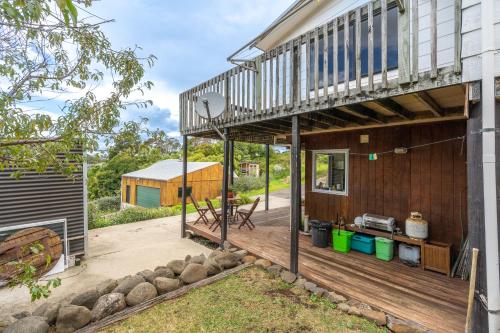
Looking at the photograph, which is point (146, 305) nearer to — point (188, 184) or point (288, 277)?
point (288, 277)

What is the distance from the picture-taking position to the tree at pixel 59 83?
187 centimetres

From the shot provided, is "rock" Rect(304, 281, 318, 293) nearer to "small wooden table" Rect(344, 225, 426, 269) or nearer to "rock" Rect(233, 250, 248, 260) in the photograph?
"rock" Rect(233, 250, 248, 260)

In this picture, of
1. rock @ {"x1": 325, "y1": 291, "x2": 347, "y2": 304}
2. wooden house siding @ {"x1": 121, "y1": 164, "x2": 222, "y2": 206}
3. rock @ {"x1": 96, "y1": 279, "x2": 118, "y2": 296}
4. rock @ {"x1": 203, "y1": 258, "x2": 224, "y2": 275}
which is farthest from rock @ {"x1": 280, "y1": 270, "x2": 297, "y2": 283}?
wooden house siding @ {"x1": 121, "y1": 164, "x2": 222, "y2": 206}

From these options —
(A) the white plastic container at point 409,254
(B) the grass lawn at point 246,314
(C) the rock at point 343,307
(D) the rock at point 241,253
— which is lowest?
(B) the grass lawn at point 246,314

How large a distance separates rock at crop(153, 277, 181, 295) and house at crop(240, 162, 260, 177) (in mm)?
23136

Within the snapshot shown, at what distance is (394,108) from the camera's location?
378 cm

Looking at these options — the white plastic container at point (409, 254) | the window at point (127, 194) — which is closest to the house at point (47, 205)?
the white plastic container at point (409, 254)

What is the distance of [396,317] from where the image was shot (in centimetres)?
291

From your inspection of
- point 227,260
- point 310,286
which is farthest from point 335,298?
point 227,260

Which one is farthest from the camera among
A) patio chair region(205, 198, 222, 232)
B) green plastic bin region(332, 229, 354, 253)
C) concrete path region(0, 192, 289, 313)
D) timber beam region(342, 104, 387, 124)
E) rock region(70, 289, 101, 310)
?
patio chair region(205, 198, 222, 232)

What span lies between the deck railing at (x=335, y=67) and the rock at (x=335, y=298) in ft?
8.97

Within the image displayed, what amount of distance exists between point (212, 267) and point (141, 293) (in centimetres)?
123

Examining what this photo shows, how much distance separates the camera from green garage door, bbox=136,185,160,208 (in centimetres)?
1778

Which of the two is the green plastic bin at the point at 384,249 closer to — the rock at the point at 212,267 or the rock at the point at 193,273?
the rock at the point at 212,267
